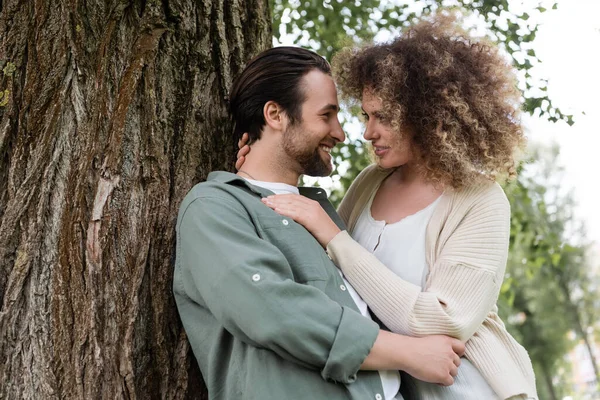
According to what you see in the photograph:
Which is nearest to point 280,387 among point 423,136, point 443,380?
point 443,380

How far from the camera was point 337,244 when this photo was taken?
2.47 meters

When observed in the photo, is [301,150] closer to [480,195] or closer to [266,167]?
[266,167]

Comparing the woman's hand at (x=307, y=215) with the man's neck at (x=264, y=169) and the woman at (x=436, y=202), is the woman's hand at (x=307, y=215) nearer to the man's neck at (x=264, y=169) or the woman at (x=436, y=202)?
the woman at (x=436, y=202)

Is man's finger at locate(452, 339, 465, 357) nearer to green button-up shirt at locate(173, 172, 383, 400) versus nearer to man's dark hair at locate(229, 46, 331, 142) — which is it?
green button-up shirt at locate(173, 172, 383, 400)

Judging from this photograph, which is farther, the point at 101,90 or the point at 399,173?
the point at 399,173

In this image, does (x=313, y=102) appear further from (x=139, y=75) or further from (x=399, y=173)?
(x=139, y=75)

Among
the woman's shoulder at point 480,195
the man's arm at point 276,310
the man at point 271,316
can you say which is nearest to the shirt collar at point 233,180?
the man at point 271,316

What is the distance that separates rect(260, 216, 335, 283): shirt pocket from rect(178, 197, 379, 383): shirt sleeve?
13 cm

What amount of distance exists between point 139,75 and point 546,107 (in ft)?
8.56

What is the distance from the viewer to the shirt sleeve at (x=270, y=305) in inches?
77.5

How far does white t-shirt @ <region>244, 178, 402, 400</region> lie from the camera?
2.24 m

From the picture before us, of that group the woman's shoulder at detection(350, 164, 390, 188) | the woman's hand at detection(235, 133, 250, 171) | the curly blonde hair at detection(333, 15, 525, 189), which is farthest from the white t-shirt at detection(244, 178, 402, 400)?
the curly blonde hair at detection(333, 15, 525, 189)

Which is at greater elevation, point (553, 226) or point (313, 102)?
point (313, 102)

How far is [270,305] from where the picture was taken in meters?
1.97
